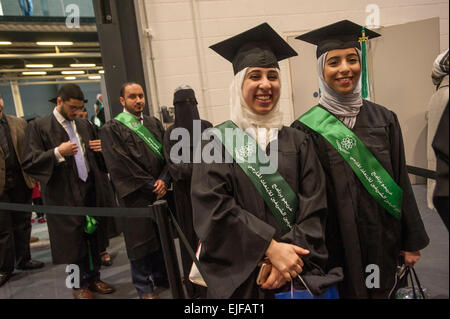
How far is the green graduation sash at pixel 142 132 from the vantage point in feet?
7.97

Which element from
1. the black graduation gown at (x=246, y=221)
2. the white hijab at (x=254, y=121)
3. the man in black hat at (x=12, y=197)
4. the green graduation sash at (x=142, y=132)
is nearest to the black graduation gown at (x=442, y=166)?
the black graduation gown at (x=246, y=221)

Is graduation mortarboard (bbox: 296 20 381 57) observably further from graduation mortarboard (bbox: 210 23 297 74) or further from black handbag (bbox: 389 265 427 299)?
black handbag (bbox: 389 265 427 299)

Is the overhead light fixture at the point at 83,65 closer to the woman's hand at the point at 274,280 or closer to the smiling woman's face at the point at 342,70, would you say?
the smiling woman's face at the point at 342,70

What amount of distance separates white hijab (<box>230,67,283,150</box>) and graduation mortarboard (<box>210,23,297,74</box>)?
0.20 ft

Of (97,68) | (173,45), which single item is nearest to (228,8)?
(173,45)

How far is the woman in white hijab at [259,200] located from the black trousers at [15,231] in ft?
8.94

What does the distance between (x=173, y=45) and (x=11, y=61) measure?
4.41 m

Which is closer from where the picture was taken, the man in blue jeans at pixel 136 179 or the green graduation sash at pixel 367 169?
the green graduation sash at pixel 367 169

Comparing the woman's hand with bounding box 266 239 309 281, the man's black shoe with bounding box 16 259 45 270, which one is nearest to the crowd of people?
the woman's hand with bounding box 266 239 309 281

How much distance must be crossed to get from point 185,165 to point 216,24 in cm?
230

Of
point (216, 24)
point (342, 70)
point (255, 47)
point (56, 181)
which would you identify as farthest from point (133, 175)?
point (216, 24)
